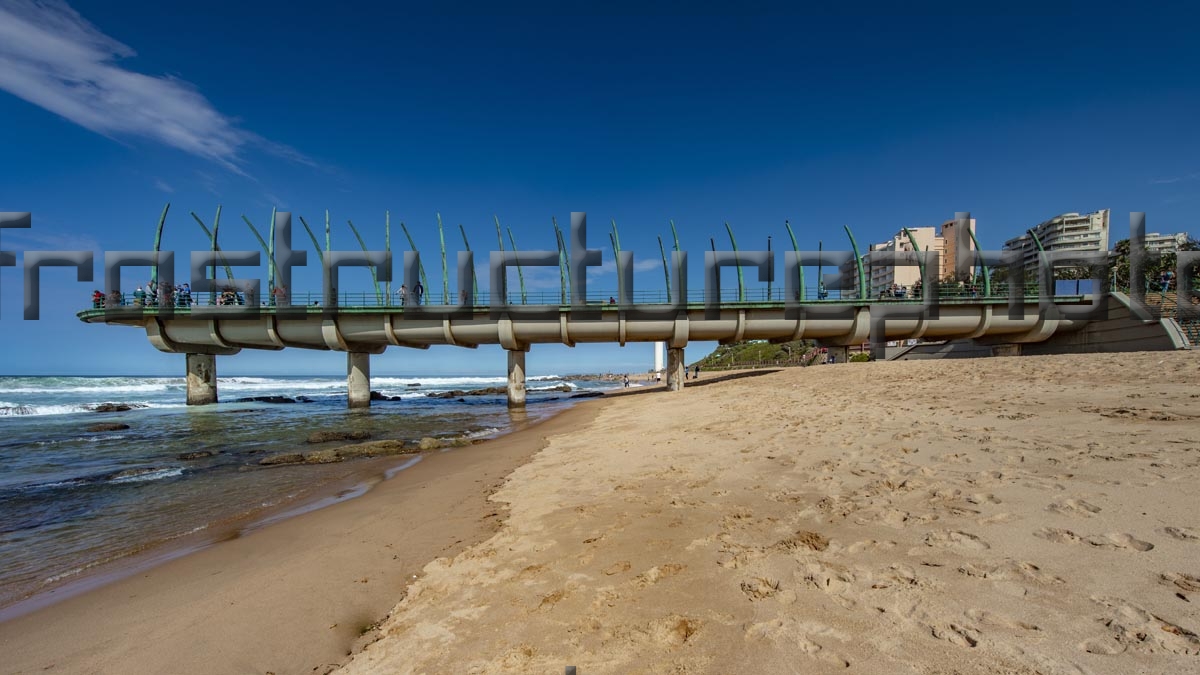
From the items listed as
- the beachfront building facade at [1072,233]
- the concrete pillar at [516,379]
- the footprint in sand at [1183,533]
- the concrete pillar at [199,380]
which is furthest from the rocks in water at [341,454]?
the beachfront building facade at [1072,233]

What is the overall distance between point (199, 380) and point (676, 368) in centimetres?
3560

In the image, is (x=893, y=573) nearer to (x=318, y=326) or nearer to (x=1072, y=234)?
(x=318, y=326)

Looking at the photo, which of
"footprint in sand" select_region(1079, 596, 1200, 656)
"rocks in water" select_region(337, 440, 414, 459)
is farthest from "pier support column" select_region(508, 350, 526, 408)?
"footprint in sand" select_region(1079, 596, 1200, 656)

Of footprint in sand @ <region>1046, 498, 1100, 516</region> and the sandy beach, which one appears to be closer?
the sandy beach

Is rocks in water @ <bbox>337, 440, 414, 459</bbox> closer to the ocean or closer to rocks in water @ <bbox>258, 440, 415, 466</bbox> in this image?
rocks in water @ <bbox>258, 440, 415, 466</bbox>

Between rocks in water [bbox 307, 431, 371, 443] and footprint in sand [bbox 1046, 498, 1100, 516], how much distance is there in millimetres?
18346

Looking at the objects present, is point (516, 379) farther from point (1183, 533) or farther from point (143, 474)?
point (1183, 533)

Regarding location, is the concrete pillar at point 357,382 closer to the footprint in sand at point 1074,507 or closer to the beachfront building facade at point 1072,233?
the footprint in sand at point 1074,507

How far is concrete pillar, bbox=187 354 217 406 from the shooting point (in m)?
34.7

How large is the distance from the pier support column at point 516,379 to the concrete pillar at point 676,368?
1017 cm

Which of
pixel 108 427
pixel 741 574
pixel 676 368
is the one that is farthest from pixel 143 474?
pixel 676 368

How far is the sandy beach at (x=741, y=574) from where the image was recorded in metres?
2.76

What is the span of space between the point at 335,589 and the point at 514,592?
1941mm

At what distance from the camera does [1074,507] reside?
4.21 m
